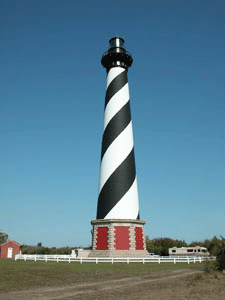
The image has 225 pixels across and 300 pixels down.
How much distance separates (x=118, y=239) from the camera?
2733cm

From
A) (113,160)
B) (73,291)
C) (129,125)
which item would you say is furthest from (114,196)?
(73,291)

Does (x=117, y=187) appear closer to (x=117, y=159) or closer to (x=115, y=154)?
(x=117, y=159)

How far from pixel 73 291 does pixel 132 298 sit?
2.49 meters

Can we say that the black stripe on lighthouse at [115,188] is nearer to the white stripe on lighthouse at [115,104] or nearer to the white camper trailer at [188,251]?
the white stripe on lighthouse at [115,104]

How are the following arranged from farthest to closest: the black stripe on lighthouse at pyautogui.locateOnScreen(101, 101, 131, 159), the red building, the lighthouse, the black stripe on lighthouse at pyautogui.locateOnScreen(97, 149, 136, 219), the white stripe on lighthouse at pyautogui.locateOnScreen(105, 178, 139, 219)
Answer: the red building, the black stripe on lighthouse at pyautogui.locateOnScreen(101, 101, 131, 159), the black stripe on lighthouse at pyautogui.locateOnScreen(97, 149, 136, 219), the white stripe on lighthouse at pyautogui.locateOnScreen(105, 178, 139, 219), the lighthouse

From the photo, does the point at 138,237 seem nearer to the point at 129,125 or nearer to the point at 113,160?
the point at 113,160

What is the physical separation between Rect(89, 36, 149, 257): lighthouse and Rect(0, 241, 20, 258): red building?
22.9m

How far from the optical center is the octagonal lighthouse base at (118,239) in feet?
88.9

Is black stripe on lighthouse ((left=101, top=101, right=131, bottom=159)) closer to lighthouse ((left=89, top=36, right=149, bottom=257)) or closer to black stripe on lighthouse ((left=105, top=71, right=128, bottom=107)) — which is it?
lighthouse ((left=89, top=36, right=149, bottom=257))

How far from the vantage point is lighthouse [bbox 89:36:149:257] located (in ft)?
90.0

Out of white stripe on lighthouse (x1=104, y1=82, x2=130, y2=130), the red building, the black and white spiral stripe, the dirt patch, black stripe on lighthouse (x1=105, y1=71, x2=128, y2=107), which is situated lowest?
the red building

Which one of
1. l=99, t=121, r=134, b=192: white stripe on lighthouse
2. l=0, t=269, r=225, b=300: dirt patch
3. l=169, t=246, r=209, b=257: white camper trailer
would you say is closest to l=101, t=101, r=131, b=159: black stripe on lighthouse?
l=99, t=121, r=134, b=192: white stripe on lighthouse

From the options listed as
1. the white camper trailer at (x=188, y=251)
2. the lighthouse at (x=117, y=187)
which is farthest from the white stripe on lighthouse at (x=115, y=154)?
the white camper trailer at (x=188, y=251)

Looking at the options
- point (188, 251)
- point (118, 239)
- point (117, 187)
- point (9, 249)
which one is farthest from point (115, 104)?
point (9, 249)
